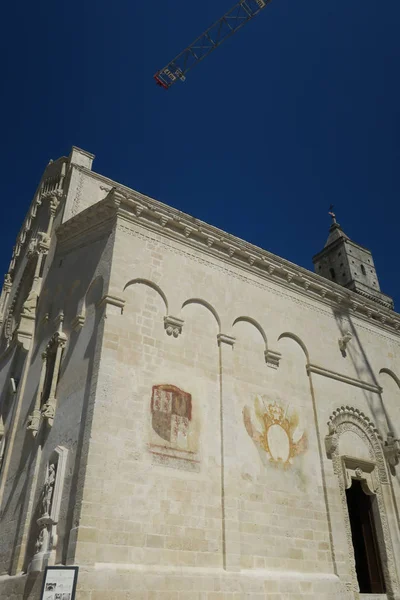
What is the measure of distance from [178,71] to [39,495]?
2742 centimetres

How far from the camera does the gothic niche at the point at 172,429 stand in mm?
10336

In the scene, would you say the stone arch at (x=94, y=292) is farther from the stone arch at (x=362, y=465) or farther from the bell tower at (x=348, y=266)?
the bell tower at (x=348, y=266)

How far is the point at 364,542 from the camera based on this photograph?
13484 millimetres

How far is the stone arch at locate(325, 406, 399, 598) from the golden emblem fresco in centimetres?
109

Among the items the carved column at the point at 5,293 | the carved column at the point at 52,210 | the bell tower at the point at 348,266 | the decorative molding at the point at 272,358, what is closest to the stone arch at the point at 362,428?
the decorative molding at the point at 272,358

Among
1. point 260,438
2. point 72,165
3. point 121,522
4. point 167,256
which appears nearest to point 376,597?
point 260,438

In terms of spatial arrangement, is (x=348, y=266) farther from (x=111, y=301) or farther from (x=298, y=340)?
(x=111, y=301)

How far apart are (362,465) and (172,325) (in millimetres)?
6908

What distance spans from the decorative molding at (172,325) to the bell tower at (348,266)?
989 inches

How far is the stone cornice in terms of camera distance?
1259 centimetres

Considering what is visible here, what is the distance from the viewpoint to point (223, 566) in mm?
9977

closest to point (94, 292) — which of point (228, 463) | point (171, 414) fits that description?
point (171, 414)

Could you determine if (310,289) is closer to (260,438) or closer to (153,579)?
(260,438)

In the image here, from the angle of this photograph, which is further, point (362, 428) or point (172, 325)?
point (362, 428)
